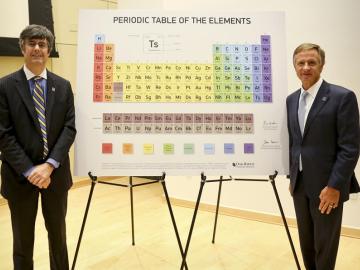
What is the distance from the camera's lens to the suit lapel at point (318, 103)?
6.11 feet

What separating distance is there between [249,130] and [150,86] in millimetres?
649

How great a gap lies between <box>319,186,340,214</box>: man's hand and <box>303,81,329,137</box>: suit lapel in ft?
1.09

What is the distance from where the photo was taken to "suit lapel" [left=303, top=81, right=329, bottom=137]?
186 centimetres

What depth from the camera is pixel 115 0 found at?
508 centimetres

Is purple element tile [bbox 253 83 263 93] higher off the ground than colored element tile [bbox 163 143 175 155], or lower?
higher

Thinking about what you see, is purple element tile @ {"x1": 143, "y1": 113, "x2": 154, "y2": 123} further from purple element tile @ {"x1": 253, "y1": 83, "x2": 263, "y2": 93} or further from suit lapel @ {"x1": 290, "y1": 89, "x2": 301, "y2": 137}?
suit lapel @ {"x1": 290, "y1": 89, "x2": 301, "y2": 137}

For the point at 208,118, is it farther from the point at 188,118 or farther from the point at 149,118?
the point at 149,118

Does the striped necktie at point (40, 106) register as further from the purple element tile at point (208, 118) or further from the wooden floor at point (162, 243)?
the wooden floor at point (162, 243)

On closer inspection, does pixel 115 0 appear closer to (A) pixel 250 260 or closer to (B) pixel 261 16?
(B) pixel 261 16

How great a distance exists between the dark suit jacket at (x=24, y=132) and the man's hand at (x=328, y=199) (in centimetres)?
141

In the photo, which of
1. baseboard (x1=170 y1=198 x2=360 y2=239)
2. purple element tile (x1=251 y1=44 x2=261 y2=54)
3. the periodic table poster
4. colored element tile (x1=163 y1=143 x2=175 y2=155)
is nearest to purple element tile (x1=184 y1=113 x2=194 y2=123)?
the periodic table poster

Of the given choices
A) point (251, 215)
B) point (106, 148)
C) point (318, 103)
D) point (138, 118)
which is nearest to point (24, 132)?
point (106, 148)

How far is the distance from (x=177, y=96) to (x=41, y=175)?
879mm

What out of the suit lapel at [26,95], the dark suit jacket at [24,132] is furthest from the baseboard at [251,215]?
the suit lapel at [26,95]
